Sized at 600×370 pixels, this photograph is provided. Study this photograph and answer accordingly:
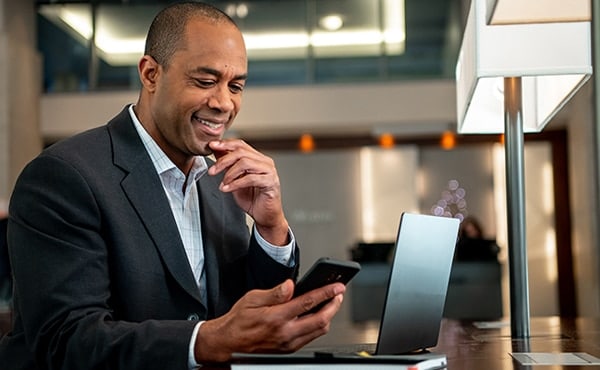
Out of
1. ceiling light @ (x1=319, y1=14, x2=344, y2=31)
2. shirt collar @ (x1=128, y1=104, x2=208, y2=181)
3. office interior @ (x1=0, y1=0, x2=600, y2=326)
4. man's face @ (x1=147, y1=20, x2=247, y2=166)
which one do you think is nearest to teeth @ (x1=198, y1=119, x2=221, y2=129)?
man's face @ (x1=147, y1=20, x2=247, y2=166)

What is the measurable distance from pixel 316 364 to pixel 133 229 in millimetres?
584

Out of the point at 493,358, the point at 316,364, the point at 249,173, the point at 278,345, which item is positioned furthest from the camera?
the point at 249,173

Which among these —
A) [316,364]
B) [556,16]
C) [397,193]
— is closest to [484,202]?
[397,193]

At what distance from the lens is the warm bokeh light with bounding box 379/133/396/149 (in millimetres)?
11141

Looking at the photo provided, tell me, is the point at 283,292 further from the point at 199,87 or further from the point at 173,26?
the point at 173,26

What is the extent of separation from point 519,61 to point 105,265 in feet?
3.49

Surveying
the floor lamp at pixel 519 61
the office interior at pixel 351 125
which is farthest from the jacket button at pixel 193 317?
the office interior at pixel 351 125

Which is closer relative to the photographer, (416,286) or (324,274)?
(324,274)

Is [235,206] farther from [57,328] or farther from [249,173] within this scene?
[57,328]

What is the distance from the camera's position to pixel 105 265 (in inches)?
65.1

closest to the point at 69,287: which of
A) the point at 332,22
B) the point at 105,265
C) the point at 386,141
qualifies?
the point at 105,265

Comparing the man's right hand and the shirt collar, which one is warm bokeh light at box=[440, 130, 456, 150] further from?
the man's right hand

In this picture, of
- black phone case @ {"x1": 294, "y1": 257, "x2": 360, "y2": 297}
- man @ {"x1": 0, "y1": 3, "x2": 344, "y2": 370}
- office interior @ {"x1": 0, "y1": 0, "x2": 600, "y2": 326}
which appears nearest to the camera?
black phone case @ {"x1": 294, "y1": 257, "x2": 360, "y2": 297}

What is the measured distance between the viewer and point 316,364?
129 cm
